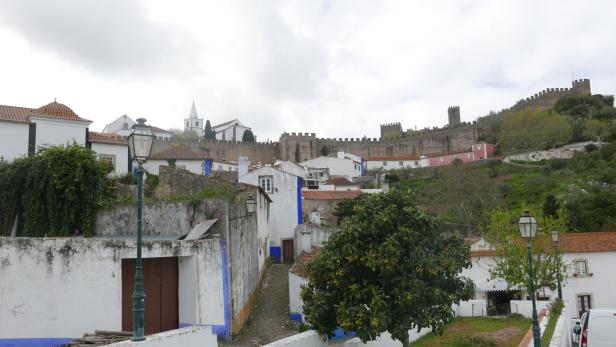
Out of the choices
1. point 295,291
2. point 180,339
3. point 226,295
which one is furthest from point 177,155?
point 180,339

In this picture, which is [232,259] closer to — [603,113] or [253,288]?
[253,288]

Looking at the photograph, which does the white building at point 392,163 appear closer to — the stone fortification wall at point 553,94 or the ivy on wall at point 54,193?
the stone fortification wall at point 553,94

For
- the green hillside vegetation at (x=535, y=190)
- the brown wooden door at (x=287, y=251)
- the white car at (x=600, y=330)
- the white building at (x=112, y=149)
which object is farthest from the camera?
the green hillside vegetation at (x=535, y=190)

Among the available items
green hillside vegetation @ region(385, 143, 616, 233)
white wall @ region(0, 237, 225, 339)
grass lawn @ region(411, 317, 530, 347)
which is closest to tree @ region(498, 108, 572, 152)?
green hillside vegetation @ region(385, 143, 616, 233)

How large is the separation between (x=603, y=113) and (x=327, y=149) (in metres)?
41.3

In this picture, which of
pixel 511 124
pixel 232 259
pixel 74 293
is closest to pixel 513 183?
pixel 511 124

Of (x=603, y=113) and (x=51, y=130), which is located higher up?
(x=603, y=113)

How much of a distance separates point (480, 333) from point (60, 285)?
1191cm

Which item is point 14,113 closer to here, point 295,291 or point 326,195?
point 295,291

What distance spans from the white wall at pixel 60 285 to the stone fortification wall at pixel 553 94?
87.7 meters

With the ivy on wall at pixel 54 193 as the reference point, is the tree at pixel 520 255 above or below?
below

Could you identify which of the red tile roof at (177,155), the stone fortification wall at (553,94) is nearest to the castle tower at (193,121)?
the stone fortification wall at (553,94)

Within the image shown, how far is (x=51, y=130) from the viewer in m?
24.7

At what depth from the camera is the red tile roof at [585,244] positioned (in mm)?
26375
